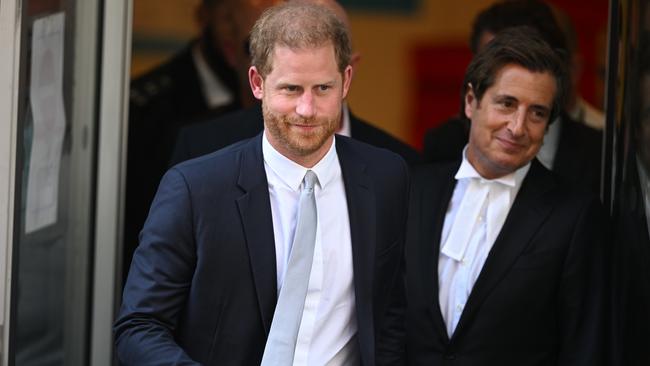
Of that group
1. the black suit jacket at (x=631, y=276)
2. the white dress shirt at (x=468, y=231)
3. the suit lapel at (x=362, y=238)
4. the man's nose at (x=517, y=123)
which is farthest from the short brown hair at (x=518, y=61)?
the suit lapel at (x=362, y=238)

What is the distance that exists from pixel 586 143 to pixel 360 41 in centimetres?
479

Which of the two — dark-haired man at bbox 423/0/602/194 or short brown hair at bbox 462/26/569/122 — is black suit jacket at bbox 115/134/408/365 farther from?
dark-haired man at bbox 423/0/602/194

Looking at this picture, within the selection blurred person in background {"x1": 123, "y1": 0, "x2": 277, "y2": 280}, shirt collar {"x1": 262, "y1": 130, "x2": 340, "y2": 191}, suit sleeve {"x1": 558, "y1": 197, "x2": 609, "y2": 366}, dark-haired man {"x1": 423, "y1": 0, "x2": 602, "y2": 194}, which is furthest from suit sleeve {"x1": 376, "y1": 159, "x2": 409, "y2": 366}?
blurred person in background {"x1": 123, "y1": 0, "x2": 277, "y2": 280}

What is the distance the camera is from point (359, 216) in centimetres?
349

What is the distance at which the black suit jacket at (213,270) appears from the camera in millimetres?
3330

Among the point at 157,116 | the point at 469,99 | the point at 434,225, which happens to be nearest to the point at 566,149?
the point at 469,99

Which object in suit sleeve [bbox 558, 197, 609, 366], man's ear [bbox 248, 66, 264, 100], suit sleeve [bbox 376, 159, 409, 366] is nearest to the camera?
man's ear [bbox 248, 66, 264, 100]

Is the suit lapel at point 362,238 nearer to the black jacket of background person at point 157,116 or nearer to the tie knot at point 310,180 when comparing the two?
the tie knot at point 310,180

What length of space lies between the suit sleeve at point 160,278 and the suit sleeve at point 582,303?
3.73 ft

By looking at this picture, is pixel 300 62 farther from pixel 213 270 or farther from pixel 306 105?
pixel 213 270

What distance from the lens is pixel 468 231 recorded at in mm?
4094

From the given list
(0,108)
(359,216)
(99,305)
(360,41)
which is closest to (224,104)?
(99,305)

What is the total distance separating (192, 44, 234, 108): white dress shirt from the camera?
6.35 meters

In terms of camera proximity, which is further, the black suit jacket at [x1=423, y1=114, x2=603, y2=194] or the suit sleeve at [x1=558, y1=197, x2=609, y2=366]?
the black suit jacket at [x1=423, y1=114, x2=603, y2=194]
